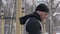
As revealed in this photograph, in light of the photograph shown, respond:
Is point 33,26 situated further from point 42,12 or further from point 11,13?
point 11,13

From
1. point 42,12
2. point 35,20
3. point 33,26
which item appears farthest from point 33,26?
point 42,12

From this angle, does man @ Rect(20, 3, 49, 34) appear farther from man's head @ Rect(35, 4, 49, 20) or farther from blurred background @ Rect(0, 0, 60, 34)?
blurred background @ Rect(0, 0, 60, 34)

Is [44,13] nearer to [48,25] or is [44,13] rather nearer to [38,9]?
[38,9]

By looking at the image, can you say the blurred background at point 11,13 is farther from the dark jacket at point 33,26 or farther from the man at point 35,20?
the dark jacket at point 33,26

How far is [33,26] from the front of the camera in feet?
10.3

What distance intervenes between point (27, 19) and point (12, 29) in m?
4.28

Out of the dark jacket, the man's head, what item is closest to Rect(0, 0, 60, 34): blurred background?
the man's head

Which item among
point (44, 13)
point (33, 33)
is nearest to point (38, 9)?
point (44, 13)

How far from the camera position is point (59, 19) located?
1313 centimetres

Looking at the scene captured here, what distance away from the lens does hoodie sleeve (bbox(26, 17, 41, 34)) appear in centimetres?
314

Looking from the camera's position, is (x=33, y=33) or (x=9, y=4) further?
(x=9, y=4)

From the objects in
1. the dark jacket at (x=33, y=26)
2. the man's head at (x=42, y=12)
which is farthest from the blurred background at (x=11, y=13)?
the dark jacket at (x=33, y=26)

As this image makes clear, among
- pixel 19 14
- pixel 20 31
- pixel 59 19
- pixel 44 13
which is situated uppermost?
pixel 44 13

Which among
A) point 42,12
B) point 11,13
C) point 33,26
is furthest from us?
point 11,13
